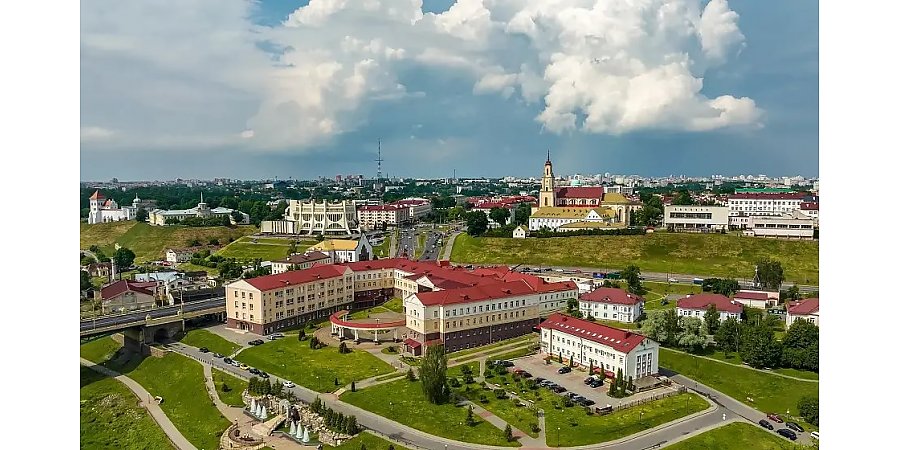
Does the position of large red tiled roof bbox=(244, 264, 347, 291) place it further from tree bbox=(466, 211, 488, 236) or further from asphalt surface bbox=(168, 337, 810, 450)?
tree bbox=(466, 211, 488, 236)

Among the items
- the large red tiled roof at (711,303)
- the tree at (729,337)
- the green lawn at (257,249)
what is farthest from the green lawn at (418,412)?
the green lawn at (257,249)

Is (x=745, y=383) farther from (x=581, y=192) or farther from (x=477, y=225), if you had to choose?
(x=581, y=192)

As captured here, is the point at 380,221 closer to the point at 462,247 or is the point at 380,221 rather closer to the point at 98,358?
the point at 462,247

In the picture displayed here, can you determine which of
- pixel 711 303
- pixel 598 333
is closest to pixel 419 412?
pixel 598 333

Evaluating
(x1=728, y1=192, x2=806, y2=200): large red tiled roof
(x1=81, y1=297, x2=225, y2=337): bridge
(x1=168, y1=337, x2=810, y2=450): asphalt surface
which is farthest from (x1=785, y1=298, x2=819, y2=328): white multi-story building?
(x1=728, y1=192, x2=806, y2=200): large red tiled roof

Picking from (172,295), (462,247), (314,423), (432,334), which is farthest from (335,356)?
(462,247)

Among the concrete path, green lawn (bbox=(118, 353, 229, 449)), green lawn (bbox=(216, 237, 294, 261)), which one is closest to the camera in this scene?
the concrete path
